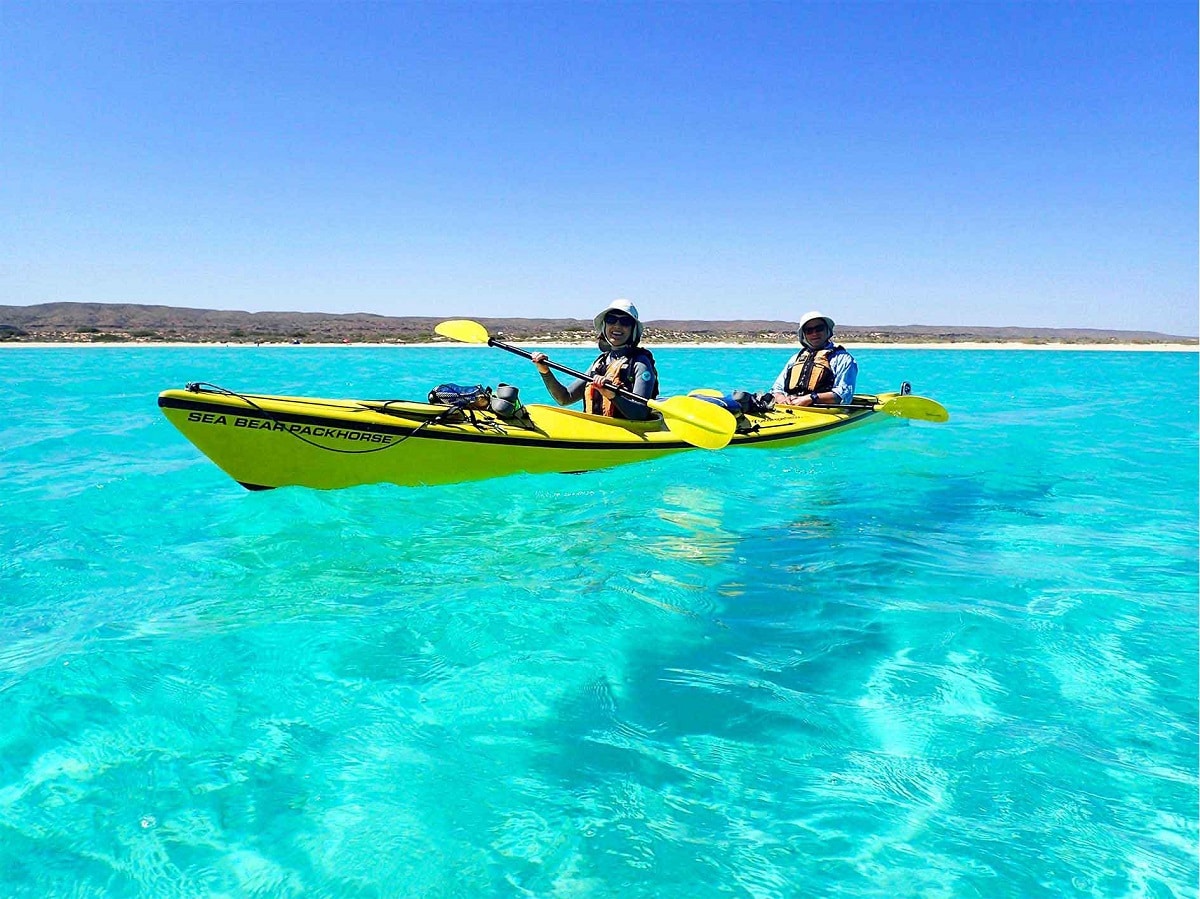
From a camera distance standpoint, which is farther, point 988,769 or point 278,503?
point 278,503

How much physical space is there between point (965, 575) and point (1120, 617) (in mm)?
1031

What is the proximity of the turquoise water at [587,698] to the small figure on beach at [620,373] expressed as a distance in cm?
155

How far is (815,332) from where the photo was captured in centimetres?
1120

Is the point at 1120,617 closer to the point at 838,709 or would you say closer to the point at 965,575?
the point at 965,575

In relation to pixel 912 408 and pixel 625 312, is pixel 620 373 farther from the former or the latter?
pixel 912 408

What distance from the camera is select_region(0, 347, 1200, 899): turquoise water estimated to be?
8.43ft

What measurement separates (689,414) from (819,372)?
4.09m

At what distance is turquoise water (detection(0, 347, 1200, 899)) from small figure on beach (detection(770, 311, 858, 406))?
385cm

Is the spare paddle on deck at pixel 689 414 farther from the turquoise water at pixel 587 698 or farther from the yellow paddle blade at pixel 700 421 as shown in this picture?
the turquoise water at pixel 587 698

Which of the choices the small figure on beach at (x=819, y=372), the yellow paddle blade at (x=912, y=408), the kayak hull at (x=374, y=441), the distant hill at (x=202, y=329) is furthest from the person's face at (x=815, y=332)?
the distant hill at (x=202, y=329)

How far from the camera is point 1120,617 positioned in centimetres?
475

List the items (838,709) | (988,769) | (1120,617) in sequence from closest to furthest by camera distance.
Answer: (988,769), (838,709), (1120,617)

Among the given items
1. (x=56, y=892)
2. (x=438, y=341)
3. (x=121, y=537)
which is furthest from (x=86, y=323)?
(x=56, y=892)

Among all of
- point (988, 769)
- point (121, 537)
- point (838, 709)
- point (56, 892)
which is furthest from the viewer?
point (121, 537)
